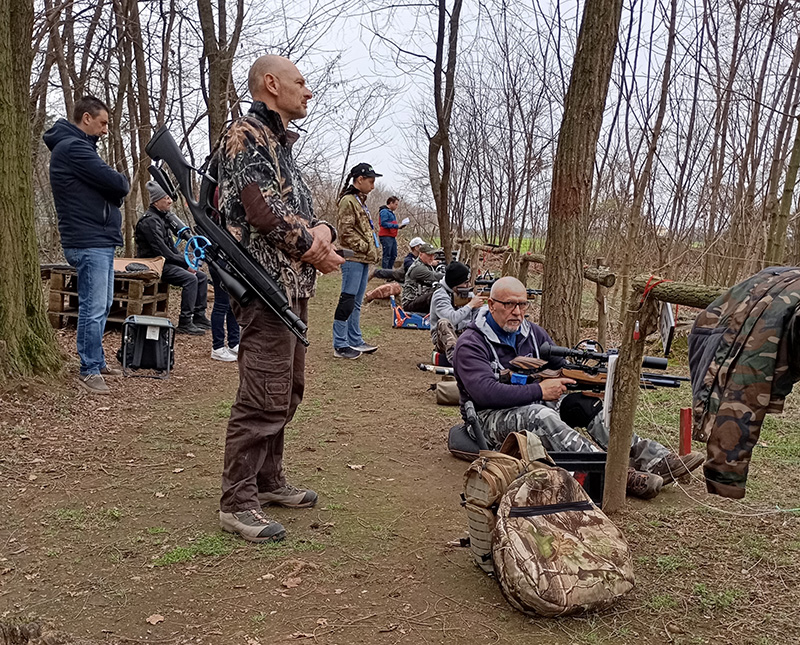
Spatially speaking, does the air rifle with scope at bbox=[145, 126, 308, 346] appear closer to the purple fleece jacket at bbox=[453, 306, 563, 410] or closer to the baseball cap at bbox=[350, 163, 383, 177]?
the purple fleece jacket at bbox=[453, 306, 563, 410]

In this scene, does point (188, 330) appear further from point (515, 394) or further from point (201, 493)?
point (515, 394)

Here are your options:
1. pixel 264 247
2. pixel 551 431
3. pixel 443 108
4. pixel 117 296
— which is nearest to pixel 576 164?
pixel 551 431

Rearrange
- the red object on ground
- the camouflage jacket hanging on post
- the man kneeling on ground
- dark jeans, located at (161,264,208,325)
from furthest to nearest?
1. dark jeans, located at (161,264,208,325)
2. the man kneeling on ground
3. the red object on ground
4. the camouflage jacket hanging on post

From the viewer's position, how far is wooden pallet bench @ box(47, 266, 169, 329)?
26.2 feet

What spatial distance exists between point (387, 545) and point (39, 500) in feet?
6.31

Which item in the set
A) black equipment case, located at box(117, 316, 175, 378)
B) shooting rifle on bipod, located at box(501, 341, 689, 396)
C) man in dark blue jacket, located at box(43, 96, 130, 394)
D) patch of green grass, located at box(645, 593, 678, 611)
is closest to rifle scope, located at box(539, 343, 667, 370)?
shooting rifle on bipod, located at box(501, 341, 689, 396)

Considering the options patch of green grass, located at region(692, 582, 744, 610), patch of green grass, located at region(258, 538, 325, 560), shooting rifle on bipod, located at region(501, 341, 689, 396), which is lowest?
patch of green grass, located at region(258, 538, 325, 560)

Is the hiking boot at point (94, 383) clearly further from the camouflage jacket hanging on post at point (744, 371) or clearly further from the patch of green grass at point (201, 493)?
the camouflage jacket hanging on post at point (744, 371)

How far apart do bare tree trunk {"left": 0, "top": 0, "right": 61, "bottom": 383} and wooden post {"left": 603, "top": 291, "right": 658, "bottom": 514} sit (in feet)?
13.8

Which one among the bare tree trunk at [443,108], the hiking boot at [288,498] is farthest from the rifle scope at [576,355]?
the bare tree trunk at [443,108]

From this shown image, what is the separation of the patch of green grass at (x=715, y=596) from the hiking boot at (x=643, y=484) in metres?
0.99

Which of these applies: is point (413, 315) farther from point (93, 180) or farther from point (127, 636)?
point (127, 636)

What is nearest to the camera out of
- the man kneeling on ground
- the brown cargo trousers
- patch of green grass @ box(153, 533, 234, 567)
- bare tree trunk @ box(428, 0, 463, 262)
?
patch of green grass @ box(153, 533, 234, 567)

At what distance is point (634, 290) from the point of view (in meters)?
3.66
